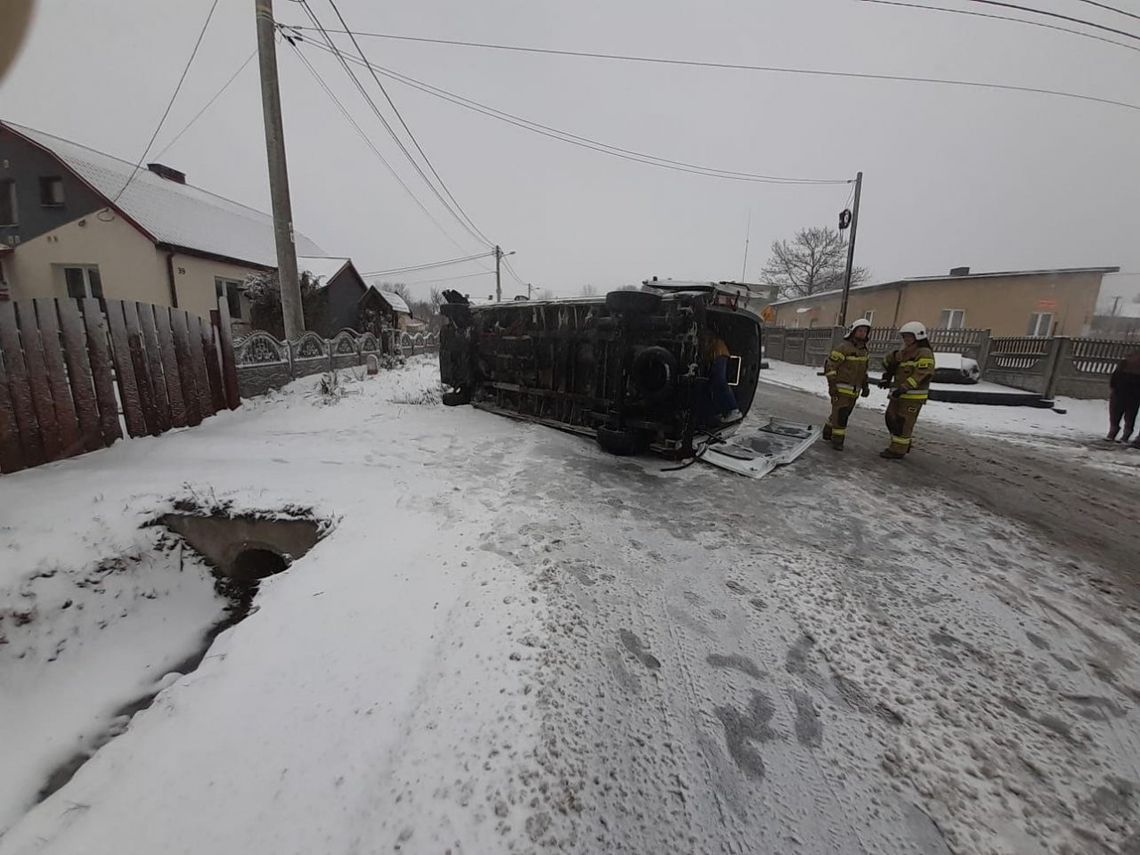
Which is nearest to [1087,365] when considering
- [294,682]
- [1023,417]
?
[1023,417]

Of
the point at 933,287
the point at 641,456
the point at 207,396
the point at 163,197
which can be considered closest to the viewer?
the point at 641,456

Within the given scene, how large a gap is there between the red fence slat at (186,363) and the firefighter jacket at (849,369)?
798cm

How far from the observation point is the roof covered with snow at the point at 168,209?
15898 millimetres

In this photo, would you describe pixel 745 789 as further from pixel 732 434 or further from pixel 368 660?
pixel 732 434

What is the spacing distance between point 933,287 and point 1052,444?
62.2 ft

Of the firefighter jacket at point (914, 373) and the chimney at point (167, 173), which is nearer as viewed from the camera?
the firefighter jacket at point (914, 373)

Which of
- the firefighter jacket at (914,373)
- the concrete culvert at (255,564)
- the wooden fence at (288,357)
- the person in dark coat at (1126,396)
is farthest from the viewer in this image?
the wooden fence at (288,357)

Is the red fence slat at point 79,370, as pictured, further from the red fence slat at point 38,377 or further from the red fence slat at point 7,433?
the red fence slat at point 7,433

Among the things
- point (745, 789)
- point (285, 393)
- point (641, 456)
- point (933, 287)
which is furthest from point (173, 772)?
point (933, 287)

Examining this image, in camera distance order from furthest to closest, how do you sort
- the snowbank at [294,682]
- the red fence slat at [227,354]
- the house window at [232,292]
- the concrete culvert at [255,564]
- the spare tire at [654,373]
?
the house window at [232,292], the red fence slat at [227,354], the spare tire at [654,373], the concrete culvert at [255,564], the snowbank at [294,682]

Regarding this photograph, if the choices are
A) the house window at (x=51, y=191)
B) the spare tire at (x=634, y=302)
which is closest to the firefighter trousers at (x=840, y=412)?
the spare tire at (x=634, y=302)

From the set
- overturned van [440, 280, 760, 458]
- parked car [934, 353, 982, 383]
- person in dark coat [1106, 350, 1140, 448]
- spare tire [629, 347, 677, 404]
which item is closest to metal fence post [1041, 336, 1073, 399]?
parked car [934, 353, 982, 383]

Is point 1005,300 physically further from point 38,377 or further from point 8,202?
point 8,202

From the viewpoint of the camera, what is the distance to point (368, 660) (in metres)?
2.02
